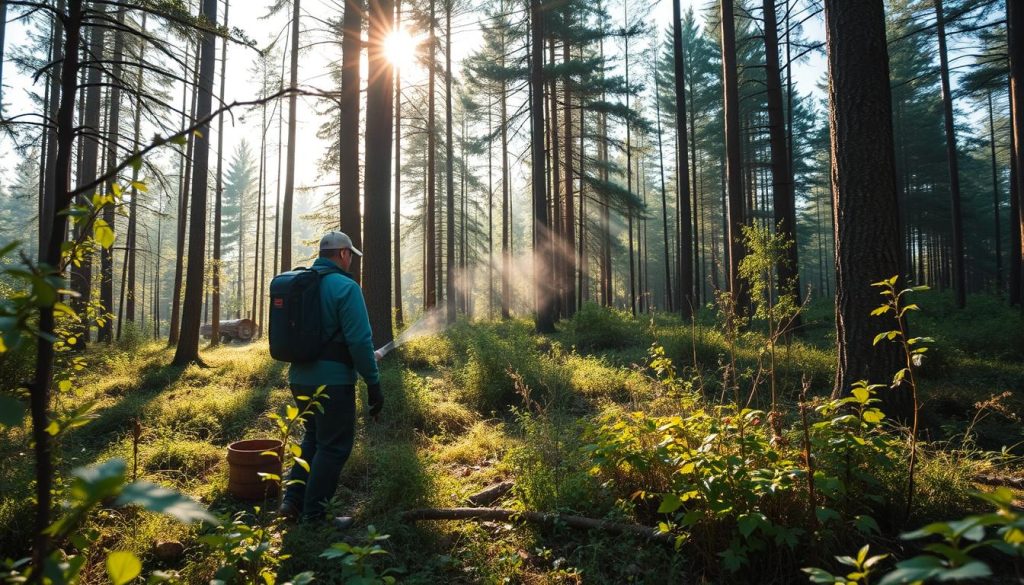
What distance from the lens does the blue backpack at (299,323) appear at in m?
3.55

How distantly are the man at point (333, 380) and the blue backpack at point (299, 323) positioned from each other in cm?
2

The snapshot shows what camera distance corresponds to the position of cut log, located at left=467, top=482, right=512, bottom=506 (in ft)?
13.0

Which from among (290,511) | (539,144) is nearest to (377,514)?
(290,511)

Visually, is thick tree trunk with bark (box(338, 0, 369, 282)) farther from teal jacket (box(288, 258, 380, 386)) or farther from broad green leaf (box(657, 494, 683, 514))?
broad green leaf (box(657, 494, 683, 514))

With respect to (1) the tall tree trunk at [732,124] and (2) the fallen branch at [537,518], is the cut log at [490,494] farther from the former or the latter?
(1) the tall tree trunk at [732,124]

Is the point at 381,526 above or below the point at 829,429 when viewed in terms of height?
below

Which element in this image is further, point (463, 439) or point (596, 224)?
point (596, 224)

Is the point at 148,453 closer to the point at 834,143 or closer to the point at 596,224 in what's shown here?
the point at 834,143

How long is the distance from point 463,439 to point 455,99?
25.0m

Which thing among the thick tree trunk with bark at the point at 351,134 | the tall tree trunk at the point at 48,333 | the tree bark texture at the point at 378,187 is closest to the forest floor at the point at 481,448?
the tall tree trunk at the point at 48,333

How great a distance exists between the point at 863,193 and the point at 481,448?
447 centimetres

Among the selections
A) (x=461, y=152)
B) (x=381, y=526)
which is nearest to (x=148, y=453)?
(x=381, y=526)

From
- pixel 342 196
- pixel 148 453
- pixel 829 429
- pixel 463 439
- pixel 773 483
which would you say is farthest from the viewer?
pixel 342 196

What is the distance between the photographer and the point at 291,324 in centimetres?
357
